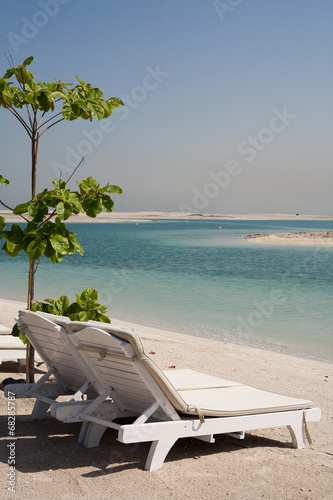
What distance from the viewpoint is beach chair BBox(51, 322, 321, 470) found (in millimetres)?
3510

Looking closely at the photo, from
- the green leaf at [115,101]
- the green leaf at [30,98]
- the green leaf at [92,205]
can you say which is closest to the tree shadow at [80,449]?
the green leaf at [92,205]

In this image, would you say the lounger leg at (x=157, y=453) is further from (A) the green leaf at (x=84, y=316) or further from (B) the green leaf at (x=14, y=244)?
(B) the green leaf at (x=14, y=244)

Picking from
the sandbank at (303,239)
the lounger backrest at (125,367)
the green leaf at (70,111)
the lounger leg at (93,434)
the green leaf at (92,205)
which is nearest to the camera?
the lounger backrest at (125,367)

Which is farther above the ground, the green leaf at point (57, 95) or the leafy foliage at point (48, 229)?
the green leaf at point (57, 95)

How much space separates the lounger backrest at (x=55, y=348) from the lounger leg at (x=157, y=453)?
2.62 feet

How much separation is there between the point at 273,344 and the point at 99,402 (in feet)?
22.7

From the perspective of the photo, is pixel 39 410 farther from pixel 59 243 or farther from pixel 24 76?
pixel 24 76

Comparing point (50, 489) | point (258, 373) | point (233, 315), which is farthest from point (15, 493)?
point (233, 315)

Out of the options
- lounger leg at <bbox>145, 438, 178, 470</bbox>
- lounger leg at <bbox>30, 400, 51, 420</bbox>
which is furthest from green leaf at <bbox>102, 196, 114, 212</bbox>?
lounger leg at <bbox>145, 438, 178, 470</bbox>

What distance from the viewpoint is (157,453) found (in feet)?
11.9

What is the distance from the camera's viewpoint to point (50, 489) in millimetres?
3273

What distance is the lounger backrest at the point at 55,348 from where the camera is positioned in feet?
13.4

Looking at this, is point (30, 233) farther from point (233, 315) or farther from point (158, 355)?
point (233, 315)

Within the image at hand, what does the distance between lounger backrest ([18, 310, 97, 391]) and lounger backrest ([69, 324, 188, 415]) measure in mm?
180
